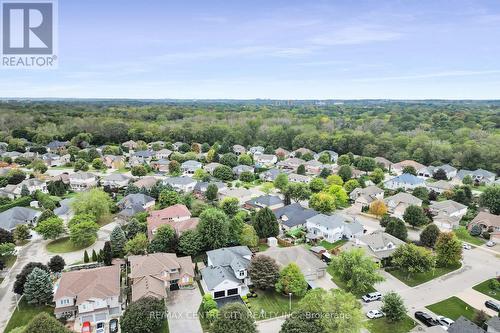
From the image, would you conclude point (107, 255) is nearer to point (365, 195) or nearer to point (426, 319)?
point (426, 319)

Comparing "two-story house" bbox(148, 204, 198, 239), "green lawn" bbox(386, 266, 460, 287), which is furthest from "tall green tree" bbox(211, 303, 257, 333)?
"green lawn" bbox(386, 266, 460, 287)

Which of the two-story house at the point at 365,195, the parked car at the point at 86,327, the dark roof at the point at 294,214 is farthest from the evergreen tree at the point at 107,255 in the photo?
the two-story house at the point at 365,195

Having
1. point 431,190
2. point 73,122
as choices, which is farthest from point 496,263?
point 73,122

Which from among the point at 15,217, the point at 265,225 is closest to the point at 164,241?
the point at 265,225

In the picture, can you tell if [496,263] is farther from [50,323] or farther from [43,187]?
[43,187]

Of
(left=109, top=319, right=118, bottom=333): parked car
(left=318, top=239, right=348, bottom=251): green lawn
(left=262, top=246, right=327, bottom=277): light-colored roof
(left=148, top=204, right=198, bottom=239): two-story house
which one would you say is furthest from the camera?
(left=318, top=239, right=348, bottom=251): green lawn

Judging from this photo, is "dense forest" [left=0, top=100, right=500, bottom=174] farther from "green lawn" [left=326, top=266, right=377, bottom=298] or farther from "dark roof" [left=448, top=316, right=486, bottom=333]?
"dark roof" [left=448, top=316, right=486, bottom=333]
